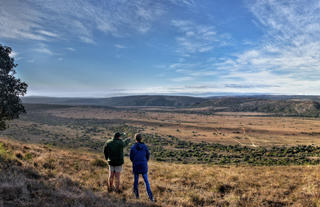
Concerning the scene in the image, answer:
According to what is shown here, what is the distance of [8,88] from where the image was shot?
9594 millimetres

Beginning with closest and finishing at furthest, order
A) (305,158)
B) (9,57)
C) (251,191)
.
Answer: (251,191) < (9,57) < (305,158)

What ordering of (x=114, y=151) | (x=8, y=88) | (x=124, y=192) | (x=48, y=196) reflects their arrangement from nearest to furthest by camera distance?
(x=48, y=196) → (x=114, y=151) → (x=124, y=192) → (x=8, y=88)

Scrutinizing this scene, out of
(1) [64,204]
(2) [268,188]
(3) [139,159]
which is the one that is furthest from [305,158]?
(1) [64,204]

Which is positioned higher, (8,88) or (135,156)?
(8,88)

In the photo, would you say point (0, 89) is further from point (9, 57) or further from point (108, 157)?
point (108, 157)

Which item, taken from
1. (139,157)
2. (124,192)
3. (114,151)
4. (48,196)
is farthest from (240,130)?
(48,196)

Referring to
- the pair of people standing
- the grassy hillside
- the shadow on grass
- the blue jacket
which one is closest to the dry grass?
the grassy hillside

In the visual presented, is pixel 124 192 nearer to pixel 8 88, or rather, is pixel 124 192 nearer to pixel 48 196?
pixel 48 196

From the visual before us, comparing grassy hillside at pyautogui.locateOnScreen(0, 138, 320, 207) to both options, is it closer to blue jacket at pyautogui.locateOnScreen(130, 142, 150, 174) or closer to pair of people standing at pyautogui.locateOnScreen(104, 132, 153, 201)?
pair of people standing at pyautogui.locateOnScreen(104, 132, 153, 201)

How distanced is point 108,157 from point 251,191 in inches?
214

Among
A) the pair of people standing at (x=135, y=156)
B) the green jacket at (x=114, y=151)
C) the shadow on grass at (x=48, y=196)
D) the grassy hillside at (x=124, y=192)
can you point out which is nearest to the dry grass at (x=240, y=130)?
the grassy hillside at (x=124, y=192)

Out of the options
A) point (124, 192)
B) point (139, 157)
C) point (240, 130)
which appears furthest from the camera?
point (240, 130)

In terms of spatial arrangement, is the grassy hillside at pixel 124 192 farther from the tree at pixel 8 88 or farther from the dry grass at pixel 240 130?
the dry grass at pixel 240 130

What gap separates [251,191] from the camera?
7141mm
